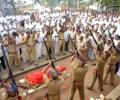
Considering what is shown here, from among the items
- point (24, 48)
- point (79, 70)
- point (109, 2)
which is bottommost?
point (24, 48)

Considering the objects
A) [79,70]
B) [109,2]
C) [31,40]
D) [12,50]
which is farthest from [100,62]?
[109,2]

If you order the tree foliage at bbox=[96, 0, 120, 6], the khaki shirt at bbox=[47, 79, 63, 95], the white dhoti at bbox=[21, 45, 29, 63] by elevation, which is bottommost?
the white dhoti at bbox=[21, 45, 29, 63]

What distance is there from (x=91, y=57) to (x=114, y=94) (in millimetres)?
5242

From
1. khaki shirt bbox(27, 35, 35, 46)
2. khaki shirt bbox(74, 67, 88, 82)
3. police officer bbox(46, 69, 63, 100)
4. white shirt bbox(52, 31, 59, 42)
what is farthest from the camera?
white shirt bbox(52, 31, 59, 42)

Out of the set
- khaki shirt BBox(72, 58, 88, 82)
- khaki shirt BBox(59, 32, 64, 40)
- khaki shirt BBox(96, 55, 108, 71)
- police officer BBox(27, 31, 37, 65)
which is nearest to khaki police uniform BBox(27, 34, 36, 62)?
police officer BBox(27, 31, 37, 65)

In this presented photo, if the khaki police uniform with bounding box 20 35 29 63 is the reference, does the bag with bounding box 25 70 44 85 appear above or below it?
below

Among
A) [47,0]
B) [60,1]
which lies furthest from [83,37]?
[60,1]

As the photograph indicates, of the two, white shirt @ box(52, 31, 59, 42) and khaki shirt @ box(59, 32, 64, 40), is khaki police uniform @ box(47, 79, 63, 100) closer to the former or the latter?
white shirt @ box(52, 31, 59, 42)

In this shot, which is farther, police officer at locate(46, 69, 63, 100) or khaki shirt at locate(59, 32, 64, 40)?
khaki shirt at locate(59, 32, 64, 40)

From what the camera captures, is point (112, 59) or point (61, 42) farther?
point (61, 42)

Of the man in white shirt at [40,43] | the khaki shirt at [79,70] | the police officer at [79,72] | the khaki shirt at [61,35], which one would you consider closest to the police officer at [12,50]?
the man in white shirt at [40,43]

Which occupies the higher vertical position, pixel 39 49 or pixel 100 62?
pixel 100 62

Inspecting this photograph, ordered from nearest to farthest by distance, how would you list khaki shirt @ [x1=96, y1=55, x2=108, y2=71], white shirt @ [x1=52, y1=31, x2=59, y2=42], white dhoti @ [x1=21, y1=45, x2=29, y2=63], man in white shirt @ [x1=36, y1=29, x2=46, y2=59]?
khaki shirt @ [x1=96, y1=55, x2=108, y2=71]
white dhoti @ [x1=21, y1=45, x2=29, y2=63]
man in white shirt @ [x1=36, y1=29, x2=46, y2=59]
white shirt @ [x1=52, y1=31, x2=59, y2=42]

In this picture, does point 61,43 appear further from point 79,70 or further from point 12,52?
point 79,70
